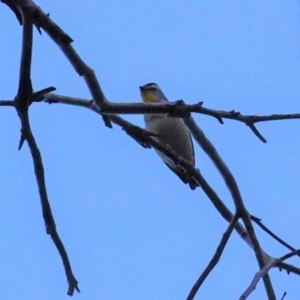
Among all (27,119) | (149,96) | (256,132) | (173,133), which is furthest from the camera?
(149,96)

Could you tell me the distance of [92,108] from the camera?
13.1 feet

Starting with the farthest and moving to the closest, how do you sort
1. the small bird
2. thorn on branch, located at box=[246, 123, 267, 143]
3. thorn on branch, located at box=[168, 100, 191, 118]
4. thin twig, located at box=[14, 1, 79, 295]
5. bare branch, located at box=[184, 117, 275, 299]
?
the small bird → bare branch, located at box=[184, 117, 275, 299] → thorn on branch, located at box=[246, 123, 267, 143] → thorn on branch, located at box=[168, 100, 191, 118] → thin twig, located at box=[14, 1, 79, 295]

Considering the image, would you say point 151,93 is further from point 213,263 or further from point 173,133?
point 213,263

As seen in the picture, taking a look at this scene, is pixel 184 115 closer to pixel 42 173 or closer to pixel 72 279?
pixel 42 173

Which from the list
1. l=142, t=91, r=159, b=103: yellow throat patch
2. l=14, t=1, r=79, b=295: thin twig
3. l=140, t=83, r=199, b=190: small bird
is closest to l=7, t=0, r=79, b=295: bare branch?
l=14, t=1, r=79, b=295: thin twig

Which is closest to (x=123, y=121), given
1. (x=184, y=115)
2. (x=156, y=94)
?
(x=184, y=115)

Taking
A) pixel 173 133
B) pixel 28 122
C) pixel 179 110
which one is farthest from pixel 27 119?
pixel 173 133

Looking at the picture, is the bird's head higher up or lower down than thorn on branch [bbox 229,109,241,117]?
higher up

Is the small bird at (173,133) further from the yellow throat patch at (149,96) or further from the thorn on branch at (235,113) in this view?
the thorn on branch at (235,113)

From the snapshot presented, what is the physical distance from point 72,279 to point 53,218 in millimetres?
283

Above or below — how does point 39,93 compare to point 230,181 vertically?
below

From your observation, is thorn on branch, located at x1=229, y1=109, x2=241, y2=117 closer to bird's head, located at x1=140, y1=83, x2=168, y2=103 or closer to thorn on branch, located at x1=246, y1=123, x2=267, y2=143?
thorn on branch, located at x1=246, y1=123, x2=267, y2=143

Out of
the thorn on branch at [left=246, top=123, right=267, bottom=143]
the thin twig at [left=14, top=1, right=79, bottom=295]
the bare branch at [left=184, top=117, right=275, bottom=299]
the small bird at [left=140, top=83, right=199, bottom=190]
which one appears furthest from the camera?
the small bird at [left=140, top=83, right=199, bottom=190]

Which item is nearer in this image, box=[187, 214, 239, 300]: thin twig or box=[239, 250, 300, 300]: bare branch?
box=[239, 250, 300, 300]: bare branch
